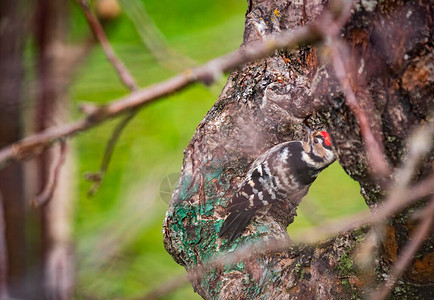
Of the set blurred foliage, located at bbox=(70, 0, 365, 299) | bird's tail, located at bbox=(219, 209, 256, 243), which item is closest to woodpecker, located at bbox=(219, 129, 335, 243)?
bird's tail, located at bbox=(219, 209, 256, 243)

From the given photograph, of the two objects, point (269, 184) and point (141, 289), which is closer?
point (269, 184)

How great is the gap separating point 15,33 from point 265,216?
1.78 m

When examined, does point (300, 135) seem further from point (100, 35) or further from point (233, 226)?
point (100, 35)

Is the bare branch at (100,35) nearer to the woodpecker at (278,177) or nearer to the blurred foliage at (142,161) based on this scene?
the woodpecker at (278,177)

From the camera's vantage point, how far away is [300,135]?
60.7 inches

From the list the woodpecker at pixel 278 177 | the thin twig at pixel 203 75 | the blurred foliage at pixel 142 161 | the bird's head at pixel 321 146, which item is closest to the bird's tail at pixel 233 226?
the woodpecker at pixel 278 177

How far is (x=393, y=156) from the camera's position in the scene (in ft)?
2.95

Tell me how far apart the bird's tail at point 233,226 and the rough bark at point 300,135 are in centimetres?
2

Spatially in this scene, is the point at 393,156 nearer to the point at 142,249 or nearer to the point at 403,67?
the point at 403,67

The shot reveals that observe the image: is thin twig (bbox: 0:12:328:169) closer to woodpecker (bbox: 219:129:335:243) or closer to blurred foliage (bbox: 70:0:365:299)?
woodpecker (bbox: 219:129:335:243)

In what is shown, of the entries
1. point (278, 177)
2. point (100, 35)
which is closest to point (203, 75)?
Result: point (100, 35)

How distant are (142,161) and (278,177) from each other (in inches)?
67.1

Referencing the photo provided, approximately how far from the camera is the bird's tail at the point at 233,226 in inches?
51.1

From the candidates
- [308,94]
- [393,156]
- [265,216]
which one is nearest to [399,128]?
[393,156]
